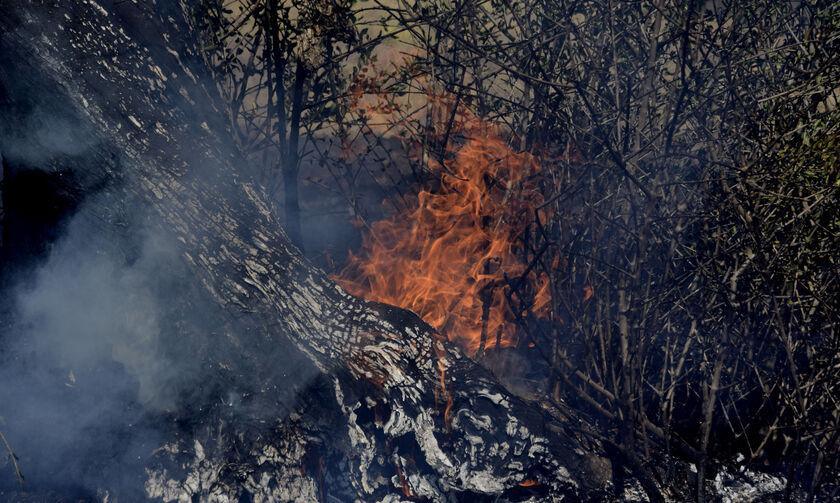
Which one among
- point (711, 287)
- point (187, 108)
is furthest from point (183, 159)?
point (711, 287)

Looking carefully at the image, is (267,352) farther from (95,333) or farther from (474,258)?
(474,258)

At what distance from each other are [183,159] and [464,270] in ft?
8.24

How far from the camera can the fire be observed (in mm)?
4691

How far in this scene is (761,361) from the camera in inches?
150

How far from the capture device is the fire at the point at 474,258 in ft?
15.4

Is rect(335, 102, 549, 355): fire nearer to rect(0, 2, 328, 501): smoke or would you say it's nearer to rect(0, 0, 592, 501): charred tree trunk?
rect(0, 0, 592, 501): charred tree trunk

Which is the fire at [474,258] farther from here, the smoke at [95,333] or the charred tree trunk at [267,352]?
the smoke at [95,333]

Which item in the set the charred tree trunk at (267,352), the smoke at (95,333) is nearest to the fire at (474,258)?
the charred tree trunk at (267,352)

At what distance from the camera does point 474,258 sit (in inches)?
192

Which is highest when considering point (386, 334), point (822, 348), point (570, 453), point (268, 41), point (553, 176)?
point (268, 41)

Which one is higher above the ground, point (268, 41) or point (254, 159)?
point (268, 41)

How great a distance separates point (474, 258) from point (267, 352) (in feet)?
7.12

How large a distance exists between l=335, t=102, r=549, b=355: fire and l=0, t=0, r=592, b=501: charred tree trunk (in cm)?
98

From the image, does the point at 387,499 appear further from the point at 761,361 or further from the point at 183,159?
the point at 761,361
